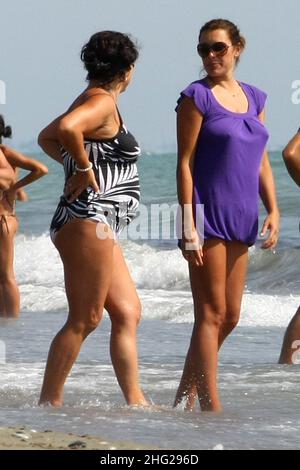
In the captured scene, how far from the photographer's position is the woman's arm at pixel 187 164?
5.43 m

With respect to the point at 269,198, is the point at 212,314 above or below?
below

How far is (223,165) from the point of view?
5488mm

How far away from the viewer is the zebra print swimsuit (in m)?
5.60

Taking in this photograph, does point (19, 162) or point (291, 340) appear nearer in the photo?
point (291, 340)

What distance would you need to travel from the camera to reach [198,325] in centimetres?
563

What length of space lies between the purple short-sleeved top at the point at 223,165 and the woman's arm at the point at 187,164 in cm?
3

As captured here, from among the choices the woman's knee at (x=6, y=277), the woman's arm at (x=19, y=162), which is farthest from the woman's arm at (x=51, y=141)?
the woman's knee at (x=6, y=277)

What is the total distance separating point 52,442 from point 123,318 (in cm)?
102

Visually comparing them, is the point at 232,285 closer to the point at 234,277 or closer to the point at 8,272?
the point at 234,277

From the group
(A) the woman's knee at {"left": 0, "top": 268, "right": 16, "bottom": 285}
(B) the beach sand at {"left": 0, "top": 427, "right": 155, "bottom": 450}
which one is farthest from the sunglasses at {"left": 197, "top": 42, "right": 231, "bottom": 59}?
(A) the woman's knee at {"left": 0, "top": 268, "right": 16, "bottom": 285}

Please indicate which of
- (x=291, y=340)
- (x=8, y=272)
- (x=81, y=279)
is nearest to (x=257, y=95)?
(x=81, y=279)

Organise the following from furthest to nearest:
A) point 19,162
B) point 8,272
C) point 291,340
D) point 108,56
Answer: point 8,272, point 19,162, point 291,340, point 108,56

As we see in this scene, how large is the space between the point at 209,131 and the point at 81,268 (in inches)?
32.3
